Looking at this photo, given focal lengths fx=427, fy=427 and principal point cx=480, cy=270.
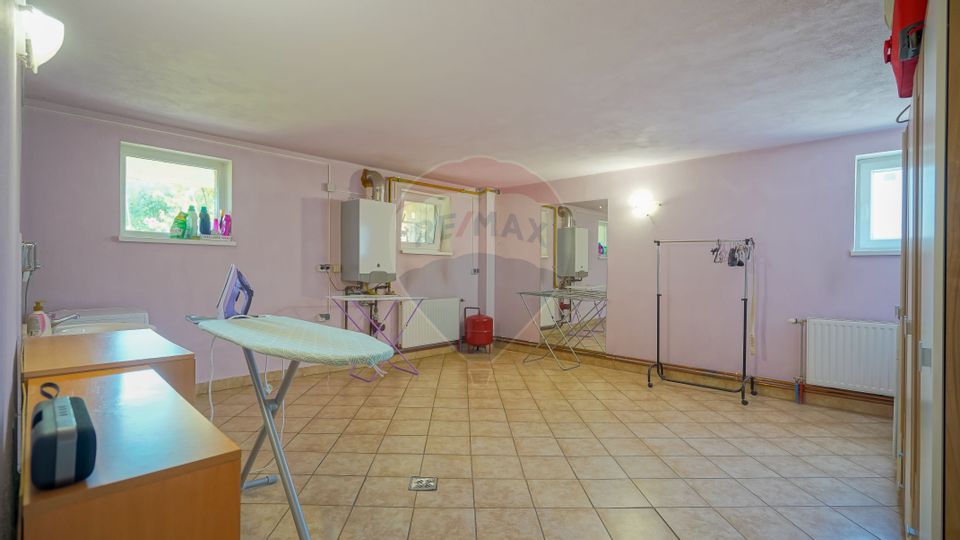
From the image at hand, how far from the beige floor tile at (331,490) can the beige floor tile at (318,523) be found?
5 cm

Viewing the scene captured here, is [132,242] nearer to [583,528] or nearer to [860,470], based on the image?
[583,528]

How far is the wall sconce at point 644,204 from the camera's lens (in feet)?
15.3

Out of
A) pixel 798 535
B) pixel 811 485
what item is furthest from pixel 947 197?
pixel 811 485

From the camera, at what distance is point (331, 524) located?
6.18 ft

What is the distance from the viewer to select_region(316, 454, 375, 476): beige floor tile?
236 cm

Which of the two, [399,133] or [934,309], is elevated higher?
[399,133]

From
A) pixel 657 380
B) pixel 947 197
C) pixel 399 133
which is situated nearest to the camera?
pixel 947 197

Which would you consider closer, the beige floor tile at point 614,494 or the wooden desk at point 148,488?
the wooden desk at point 148,488

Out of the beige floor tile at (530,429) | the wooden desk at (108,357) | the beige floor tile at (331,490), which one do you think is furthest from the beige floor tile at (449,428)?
the wooden desk at (108,357)

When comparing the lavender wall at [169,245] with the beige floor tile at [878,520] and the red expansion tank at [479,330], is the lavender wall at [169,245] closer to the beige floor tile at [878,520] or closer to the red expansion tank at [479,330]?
the red expansion tank at [479,330]

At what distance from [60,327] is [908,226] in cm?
443

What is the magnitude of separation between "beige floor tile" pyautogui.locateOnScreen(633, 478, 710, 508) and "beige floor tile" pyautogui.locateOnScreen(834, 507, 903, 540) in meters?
0.66

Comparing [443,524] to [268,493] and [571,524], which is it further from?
[268,493]

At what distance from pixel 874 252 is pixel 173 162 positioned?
587cm
